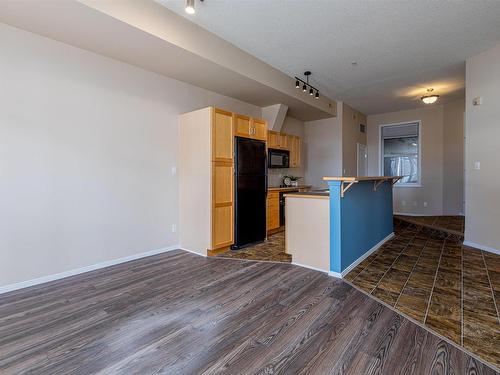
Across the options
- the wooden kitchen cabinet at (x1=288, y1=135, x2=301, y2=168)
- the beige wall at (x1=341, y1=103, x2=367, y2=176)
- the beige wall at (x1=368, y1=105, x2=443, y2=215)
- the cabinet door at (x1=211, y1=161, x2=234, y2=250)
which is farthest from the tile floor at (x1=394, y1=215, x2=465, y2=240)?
the cabinet door at (x1=211, y1=161, x2=234, y2=250)

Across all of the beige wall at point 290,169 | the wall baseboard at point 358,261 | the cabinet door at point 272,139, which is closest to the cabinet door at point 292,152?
the beige wall at point 290,169

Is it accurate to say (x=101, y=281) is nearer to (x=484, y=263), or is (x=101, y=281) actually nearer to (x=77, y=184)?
(x=77, y=184)

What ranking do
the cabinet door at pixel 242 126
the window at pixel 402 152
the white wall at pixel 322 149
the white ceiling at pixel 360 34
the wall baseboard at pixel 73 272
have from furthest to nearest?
1. the window at pixel 402 152
2. the white wall at pixel 322 149
3. the cabinet door at pixel 242 126
4. the white ceiling at pixel 360 34
5. the wall baseboard at pixel 73 272

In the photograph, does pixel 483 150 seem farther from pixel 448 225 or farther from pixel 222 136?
pixel 222 136

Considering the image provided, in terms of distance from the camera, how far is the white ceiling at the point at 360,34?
288cm

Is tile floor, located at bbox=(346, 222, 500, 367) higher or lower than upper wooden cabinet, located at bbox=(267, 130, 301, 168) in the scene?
lower

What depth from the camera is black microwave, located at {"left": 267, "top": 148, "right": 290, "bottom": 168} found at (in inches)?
222

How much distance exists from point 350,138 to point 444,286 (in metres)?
4.91

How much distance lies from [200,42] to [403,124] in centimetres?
643

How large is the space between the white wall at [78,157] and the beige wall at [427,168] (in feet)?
20.9

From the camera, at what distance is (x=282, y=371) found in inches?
61.9

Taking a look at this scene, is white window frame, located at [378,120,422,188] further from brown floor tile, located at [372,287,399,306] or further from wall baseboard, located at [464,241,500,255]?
brown floor tile, located at [372,287,399,306]

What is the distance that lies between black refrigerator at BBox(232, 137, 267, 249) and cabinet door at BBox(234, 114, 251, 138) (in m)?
0.09

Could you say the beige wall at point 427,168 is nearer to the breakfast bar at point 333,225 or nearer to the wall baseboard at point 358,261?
the wall baseboard at point 358,261
